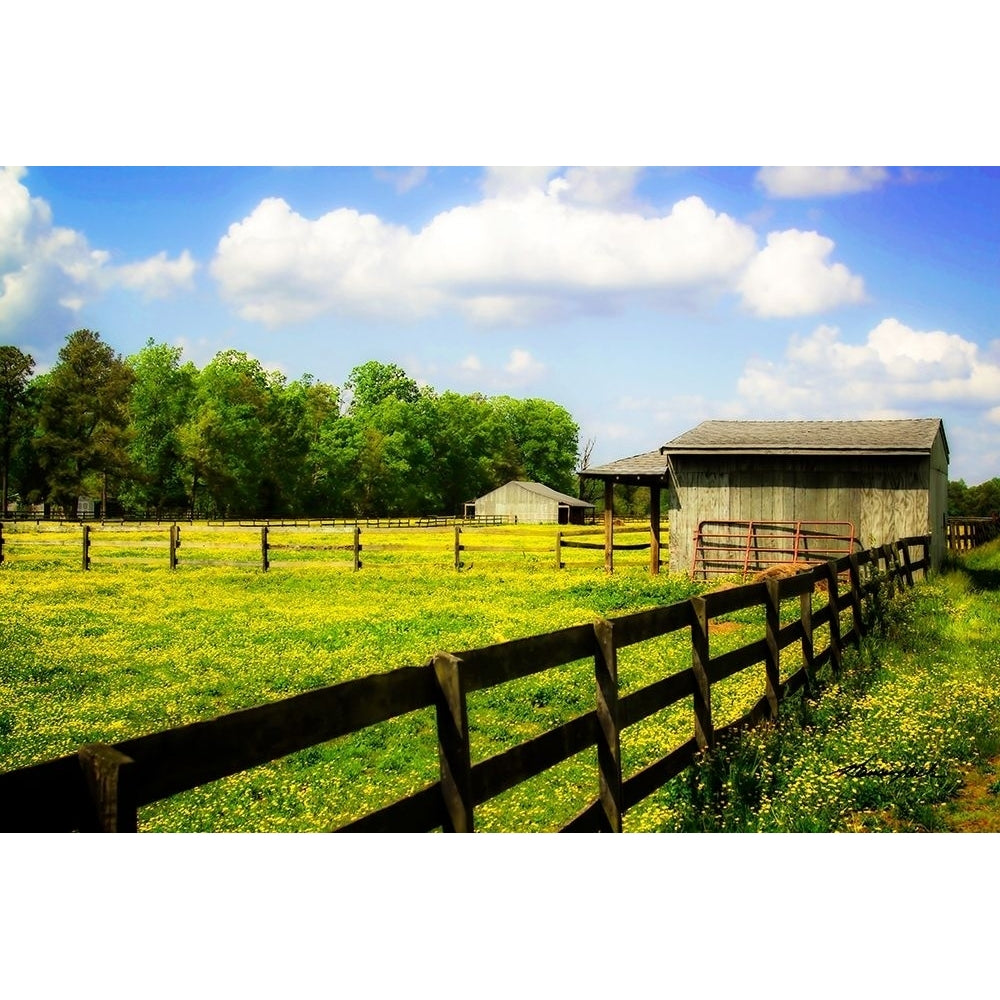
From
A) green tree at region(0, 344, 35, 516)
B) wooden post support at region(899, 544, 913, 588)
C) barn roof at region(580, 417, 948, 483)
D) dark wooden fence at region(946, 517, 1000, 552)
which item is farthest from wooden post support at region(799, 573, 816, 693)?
dark wooden fence at region(946, 517, 1000, 552)

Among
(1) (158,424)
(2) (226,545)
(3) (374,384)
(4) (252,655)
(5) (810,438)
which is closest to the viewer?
(1) (158,424)

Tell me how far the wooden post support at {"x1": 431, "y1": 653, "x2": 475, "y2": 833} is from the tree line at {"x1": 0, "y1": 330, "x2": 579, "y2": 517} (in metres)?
4.83

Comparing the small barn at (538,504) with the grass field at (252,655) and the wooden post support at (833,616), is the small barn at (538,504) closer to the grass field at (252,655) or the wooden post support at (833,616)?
the grass field at (252,655)

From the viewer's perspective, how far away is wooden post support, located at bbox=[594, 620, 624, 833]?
4750 millimetres

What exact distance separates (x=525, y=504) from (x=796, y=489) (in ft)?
109

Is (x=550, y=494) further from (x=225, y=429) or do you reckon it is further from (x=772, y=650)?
(x=772, y=650)

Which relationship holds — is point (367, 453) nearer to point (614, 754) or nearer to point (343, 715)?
point (614, 754)

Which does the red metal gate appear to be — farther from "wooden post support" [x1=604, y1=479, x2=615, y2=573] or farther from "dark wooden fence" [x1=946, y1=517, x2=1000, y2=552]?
"dark wooden fence" [x1=946, y1=517, x2=1000, y2=552]

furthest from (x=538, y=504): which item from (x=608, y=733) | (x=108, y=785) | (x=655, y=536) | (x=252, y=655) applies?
(x=108, y=785)

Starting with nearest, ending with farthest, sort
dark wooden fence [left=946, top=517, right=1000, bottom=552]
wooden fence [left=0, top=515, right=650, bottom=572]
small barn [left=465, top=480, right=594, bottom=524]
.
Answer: wooden fence [left=0, top=515, right=650, bottom=572] < dark wooden fence [left=946, top=517, right=1000, bottom=552] < small barn [left=465, top=480, right=594, bottom=524]

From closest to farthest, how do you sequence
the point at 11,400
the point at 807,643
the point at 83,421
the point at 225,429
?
the point at 11,400 < the point at 83,421 < the point at 807,643 < the point at 225,429

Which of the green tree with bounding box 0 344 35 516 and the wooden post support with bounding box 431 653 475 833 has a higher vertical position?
the green tree with bounding box 0 344 35 516

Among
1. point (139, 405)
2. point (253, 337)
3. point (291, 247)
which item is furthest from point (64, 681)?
point (291, 247)

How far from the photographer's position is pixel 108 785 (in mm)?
2584
